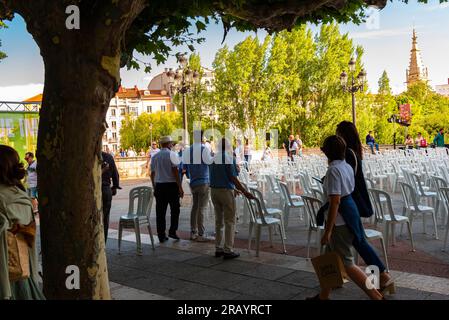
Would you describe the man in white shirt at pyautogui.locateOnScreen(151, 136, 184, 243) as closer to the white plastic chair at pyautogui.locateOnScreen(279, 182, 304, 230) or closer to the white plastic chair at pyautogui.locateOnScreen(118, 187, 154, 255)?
the white plastic chair at pyautogui.locateOnScreen(118, 187, 154, 255)

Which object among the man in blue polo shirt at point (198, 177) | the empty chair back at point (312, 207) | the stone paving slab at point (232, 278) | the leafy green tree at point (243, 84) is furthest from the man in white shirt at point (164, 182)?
the leafy green tree at point (243, 84)

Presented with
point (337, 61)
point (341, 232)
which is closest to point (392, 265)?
point (341, 232)

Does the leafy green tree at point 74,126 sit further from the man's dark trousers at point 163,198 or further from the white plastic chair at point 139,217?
the man's dark trousers at point 163,198

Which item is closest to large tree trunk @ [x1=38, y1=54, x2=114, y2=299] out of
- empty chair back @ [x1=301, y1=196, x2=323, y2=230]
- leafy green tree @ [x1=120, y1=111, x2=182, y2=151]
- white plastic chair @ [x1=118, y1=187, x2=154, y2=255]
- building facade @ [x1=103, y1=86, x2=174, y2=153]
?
empty chair back @ [x1=301, y1=196, x2=323, y2=230]

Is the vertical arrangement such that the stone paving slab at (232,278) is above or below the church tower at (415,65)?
below

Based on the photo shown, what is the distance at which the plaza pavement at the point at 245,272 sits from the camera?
4.98 m

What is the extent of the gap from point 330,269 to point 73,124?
267 cm

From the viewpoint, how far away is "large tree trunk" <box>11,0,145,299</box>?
337 centimetres

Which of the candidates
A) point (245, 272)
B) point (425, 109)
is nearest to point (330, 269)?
point (245, 272)

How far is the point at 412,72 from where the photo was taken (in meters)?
120

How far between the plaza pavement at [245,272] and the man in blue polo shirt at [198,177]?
372 millimetres

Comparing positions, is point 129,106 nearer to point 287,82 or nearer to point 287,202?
point 287,82

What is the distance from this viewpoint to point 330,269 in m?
4.29

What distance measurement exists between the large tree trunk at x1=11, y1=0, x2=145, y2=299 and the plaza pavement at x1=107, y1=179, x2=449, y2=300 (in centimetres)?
178
